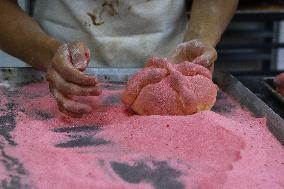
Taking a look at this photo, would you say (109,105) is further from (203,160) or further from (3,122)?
(203,160)

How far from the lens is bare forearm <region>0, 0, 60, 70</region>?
5.09ft

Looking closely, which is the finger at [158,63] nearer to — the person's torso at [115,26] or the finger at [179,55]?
the finger at [179,55]

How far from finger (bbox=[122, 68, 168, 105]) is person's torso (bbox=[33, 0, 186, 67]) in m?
0.41

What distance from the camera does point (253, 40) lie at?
2713 millimetres

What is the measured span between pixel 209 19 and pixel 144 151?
0.84 meters

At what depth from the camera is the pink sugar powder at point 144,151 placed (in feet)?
2.97

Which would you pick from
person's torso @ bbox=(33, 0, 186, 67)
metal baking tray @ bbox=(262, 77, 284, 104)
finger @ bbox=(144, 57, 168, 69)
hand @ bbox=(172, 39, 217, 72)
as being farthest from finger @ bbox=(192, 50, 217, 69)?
person's torso @ bbox=(33, 0, 186, 67)

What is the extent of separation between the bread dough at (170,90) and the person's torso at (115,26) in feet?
1.26

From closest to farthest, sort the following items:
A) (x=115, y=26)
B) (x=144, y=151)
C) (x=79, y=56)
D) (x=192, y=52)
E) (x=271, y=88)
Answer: (x=144, y=151) < (x=79, y=56) < (x=192, y=52) < (x=271, y=88) < (x=115, y=26)

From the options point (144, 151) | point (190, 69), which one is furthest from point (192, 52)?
point (144, 151)

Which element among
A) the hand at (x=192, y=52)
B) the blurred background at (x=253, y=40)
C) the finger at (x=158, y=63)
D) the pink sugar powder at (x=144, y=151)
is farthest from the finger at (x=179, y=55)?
the blurred background at (x=253, y=40)

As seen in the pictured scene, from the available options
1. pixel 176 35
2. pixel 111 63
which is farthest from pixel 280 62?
pixel 111 63

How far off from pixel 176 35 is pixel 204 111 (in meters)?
0.68

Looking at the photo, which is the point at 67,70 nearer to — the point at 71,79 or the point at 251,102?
the point at 71,79
